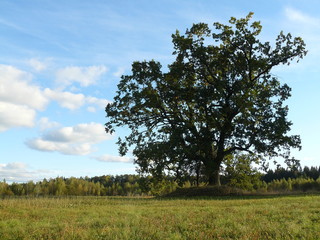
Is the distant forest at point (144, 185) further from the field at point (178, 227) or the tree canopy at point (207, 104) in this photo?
the field at point (178, 227)

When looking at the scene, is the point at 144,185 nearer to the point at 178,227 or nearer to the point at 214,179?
the point at 214,179

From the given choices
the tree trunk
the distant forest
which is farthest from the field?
the tree trunk

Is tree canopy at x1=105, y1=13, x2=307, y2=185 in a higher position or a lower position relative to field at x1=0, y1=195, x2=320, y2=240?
higher

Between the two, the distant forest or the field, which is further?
the distant forest

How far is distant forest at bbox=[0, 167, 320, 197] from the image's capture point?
105 ft

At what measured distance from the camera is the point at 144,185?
31000 millimetres

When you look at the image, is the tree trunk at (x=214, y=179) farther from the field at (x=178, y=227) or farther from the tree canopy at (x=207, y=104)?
the field at (x=178, y=227)

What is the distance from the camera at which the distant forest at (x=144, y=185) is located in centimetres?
3188

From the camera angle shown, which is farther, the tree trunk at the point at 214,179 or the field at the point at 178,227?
the tree trunk at the point at 214,179

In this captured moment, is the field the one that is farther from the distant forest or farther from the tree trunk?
the tree trunk

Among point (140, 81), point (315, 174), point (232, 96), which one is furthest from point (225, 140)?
point (315, 174)

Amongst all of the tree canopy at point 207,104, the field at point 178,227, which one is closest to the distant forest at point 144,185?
the tree canopy at point 207,104

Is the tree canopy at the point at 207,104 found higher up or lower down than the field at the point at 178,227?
higher up

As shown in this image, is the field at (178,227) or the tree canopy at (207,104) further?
the tree canopy at (207,104)
